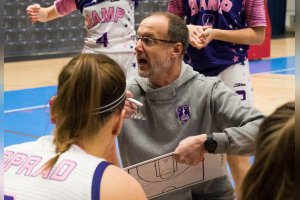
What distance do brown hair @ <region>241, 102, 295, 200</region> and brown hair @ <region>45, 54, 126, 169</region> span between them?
59cm

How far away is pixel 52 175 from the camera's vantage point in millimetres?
1390

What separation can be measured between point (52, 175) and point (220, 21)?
1652mm

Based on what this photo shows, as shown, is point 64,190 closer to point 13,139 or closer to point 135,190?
point 135,190

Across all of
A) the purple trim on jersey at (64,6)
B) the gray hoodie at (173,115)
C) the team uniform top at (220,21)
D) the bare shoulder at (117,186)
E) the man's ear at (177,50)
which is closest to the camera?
the bare shoulder at (117,186)

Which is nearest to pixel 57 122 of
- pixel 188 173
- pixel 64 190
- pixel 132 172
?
pixel 64 190

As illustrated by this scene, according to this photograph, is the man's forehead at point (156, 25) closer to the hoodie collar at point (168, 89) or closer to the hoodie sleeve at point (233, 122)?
the hoodie collar at point (168, 89)

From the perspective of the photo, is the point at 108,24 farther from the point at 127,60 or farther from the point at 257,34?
the point at 257,34

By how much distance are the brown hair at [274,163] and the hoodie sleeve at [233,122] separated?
819mm

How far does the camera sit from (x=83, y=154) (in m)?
1.44

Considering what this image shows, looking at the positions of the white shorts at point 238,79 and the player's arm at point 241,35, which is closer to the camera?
the player's arm at point 241,35

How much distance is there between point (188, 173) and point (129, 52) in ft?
4.67

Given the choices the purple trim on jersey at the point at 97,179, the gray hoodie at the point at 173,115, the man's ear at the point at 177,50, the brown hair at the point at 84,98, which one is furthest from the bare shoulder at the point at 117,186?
the man's ear at the point at 177,50

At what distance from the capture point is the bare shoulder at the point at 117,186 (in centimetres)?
132

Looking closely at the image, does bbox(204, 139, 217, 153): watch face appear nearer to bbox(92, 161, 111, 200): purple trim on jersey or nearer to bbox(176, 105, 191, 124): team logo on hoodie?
bbox(176, 105, 191, 124): team logo on hoodie
